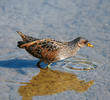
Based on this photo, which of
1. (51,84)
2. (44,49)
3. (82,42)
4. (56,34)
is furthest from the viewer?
(56,34)

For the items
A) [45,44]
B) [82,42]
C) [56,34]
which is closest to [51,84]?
[45,44]

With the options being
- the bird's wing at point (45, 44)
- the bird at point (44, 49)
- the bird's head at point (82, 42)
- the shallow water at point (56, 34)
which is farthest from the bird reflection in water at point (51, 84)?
the bird's head at point (82, 42)

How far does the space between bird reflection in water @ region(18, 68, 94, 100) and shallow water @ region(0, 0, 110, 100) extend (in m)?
0.06

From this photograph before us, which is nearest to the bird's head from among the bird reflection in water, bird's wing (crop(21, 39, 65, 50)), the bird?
the bird

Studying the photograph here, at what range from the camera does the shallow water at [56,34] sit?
261 inches

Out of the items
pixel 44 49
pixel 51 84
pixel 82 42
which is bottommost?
pixel 51 84

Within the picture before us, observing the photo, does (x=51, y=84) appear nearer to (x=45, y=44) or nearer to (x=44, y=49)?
(x=44, y=49)

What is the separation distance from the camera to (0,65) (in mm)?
7766

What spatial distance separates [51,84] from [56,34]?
125 inches

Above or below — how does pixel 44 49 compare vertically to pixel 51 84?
above

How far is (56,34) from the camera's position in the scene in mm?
9859

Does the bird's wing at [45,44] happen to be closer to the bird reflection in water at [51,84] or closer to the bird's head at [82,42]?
the bird reflection in water at [51,84]

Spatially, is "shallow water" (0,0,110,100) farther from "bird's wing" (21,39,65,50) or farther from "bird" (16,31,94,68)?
"bird's wing" (21,39,65,50)

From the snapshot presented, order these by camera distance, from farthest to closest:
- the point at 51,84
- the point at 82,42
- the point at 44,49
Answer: the point at 82,42
the point at 44,49
the point at 51,84
